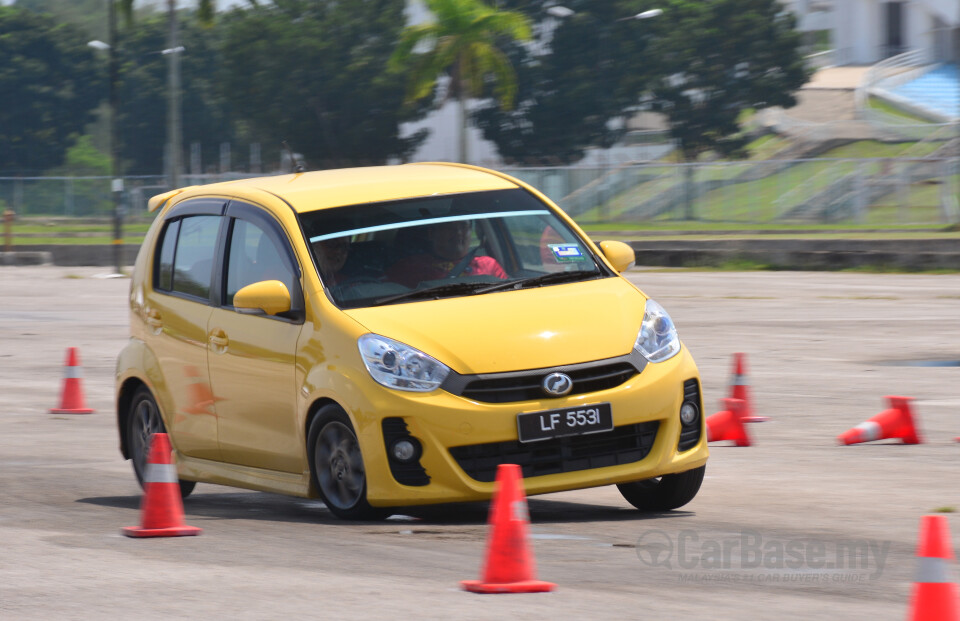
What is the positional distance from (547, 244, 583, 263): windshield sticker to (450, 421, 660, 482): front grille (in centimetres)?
111

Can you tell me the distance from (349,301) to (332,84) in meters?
73.5

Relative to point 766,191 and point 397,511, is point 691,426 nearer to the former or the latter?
point 397,511

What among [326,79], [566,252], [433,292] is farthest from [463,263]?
[326,79]

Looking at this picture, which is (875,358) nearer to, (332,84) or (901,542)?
(901,542)

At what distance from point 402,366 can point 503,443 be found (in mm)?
538

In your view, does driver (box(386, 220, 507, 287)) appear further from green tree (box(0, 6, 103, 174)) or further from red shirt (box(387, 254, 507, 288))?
green tree (box(0, 6, 103, 174))

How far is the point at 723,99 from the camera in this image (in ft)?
231

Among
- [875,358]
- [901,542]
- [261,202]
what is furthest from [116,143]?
[901,542]

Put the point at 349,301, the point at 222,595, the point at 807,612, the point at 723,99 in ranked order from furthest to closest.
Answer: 1. the point at 723,99
2. the point at 349,301
3. the point at 222,595
4. the point at 807,612

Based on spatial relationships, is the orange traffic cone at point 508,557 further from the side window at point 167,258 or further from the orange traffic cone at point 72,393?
the orange traffic cone at point 72,393

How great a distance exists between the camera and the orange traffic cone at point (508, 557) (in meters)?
5.24

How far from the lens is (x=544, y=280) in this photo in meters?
7.44

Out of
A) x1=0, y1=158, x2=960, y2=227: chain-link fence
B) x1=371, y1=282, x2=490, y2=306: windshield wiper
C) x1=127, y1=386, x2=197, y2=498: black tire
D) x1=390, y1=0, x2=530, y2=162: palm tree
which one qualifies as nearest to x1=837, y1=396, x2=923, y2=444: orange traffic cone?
x1=371, y1=282, x2=490, y2=306: windshield wiper

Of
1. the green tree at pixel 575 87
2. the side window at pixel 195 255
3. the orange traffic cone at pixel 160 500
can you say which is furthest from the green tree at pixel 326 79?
the orange traffic cone at pixel 160 500
